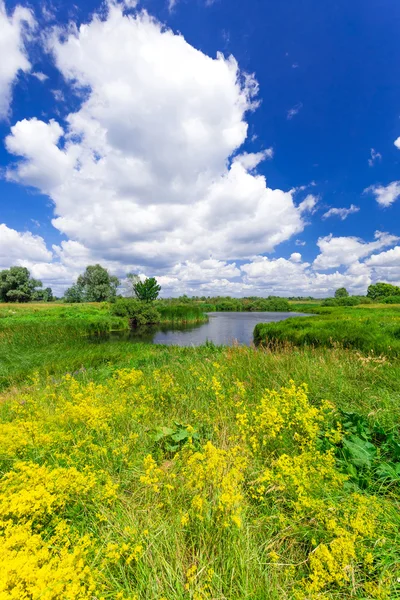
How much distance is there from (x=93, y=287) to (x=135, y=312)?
42.6 meters

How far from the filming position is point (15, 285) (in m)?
64.0

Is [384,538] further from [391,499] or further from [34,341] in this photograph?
[34,341]

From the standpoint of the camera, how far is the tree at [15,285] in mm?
62562

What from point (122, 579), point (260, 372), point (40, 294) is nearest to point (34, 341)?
point (260, 372)

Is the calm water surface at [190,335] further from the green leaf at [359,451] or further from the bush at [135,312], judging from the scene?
the green leaf at [359,451]

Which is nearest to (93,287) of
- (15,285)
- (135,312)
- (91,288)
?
(91,288)

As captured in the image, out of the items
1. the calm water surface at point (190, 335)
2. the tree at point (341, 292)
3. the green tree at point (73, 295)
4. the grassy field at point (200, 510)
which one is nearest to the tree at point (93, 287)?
the green tree at point (73, 295)

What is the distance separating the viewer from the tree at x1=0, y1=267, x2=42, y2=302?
62562mm

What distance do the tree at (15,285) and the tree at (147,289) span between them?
1188 inches

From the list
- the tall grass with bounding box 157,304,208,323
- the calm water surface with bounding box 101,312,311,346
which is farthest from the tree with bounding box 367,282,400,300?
the tall grass with bounding box 157,304,208,323

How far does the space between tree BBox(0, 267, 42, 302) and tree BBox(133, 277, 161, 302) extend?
3017 cm

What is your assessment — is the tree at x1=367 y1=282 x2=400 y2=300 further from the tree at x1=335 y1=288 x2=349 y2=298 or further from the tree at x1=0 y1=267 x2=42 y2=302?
the tree at x1=0 y1=267 x2=42 y2=302

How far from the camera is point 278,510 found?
8.07 feet

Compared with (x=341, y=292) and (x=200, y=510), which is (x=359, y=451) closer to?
(x=200, y=510)
